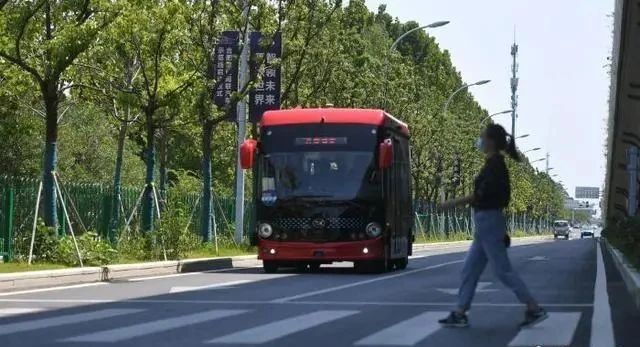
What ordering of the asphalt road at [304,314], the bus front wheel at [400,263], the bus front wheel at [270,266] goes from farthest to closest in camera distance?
the bus front wheel at [400,263] < the bus front wheel at [270,266] < the asphalt road at [304,314]

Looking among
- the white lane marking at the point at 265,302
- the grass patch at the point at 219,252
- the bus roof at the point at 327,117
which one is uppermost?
the bus roof at the point at 327,117

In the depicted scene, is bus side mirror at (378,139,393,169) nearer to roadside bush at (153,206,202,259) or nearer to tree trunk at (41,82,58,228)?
roadside bush at (153,206,202,259)

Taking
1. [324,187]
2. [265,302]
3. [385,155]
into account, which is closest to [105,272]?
[324,187]

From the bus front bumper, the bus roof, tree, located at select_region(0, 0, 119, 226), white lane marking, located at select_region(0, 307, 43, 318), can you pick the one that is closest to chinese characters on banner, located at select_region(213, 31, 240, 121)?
tree, located at select_region(0, 0, 119, 226)

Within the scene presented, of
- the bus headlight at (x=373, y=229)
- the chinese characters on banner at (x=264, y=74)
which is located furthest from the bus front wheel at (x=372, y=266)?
the chinese characters on banner at (x=264, y=74)

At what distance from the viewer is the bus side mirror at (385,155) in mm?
21344

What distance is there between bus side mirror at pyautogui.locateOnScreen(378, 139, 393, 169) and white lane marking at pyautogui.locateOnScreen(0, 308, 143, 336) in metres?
8.92

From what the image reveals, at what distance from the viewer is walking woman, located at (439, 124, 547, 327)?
1062cm

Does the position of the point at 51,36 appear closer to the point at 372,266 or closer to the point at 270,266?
the point at 270,266

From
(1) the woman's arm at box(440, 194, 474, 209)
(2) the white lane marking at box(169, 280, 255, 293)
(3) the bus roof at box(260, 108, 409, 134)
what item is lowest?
(2) the white lane marking at box(169, 280, 255, 293)

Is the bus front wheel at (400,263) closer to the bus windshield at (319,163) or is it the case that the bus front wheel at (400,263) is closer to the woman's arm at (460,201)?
the bus windshield at (319,163)

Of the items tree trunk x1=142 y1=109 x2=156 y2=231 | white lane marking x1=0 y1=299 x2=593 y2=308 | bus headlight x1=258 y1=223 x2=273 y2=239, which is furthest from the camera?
tree trunk x1=142 y1=109 x2=156 y2=231

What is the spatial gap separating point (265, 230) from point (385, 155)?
2797mm

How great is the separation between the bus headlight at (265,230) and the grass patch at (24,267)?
12.6ft
